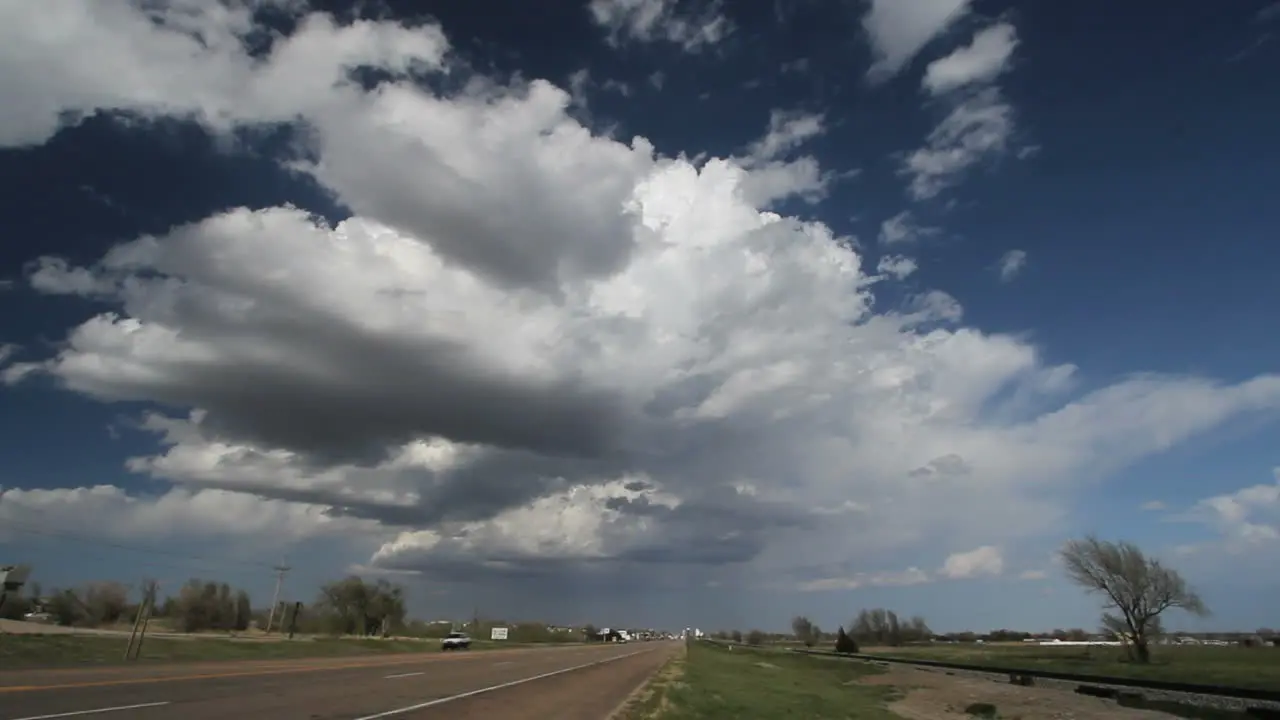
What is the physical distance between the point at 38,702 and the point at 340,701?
645 cm

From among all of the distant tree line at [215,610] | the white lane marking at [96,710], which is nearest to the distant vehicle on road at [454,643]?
the distant tree line at [215,610]

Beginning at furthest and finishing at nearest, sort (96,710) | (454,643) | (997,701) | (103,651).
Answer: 1. (454,643)
2. (997,701)
3. (103,651)
4. (96,710)

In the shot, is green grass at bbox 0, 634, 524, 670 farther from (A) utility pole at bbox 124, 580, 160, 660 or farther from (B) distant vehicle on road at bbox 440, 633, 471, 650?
(B) distant vehicle on road at bbox 440, 633, 471, 650

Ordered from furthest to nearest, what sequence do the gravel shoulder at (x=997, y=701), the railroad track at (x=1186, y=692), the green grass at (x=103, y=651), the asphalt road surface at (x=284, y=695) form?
the railroad track at (x=1186, y=692)
the gravel shoulder at (x=997, y=701)
the green grass at (x=103, y=651)
the asphalt road surface at (x=284, y=695)

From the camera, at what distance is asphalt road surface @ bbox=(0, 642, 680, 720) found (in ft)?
53.3

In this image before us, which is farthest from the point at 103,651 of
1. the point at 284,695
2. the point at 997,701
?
the point at 997,701

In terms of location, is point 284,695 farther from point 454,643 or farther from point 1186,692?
point 454,643

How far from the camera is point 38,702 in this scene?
637 inches

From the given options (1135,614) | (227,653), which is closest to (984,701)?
(227,653)

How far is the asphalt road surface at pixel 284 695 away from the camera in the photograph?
16250 mm

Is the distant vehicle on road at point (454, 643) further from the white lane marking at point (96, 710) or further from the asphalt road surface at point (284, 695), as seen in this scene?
Answer: the white lane marking at point (96, 710)

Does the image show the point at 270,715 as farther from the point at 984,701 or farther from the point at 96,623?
the point at 96,623

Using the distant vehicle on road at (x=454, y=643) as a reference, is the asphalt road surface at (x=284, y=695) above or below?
above

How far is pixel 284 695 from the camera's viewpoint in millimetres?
20859
